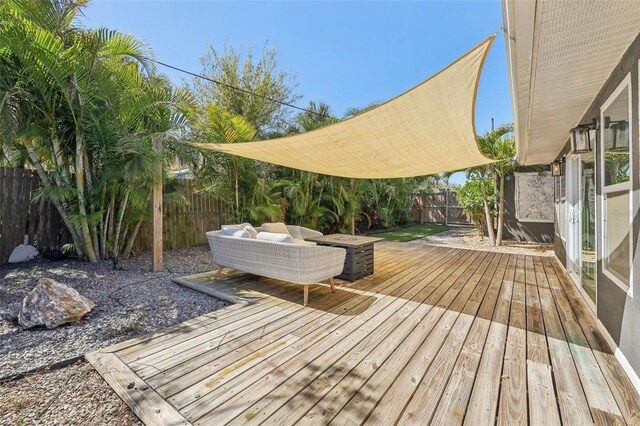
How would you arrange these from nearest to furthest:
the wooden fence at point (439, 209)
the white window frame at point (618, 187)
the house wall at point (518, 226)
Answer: the white window frame at point (618, 187)
the house wall at point (518, 226)
the wooden fence at point (439, 209)

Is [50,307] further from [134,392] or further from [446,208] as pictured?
[446,208]

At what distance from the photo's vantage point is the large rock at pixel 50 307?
2670mm

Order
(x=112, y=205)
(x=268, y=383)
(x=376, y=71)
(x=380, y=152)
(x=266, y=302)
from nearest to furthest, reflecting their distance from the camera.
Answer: (x=268, y=383), (x=266, y=302), (x=380, y=152), (x=112, y=205), (x=376, y=71)

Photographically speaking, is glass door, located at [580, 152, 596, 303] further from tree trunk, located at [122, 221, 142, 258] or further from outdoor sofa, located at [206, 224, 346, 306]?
tree trunk, located at [122, 221, 142, 258]

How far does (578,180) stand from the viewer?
4.25m

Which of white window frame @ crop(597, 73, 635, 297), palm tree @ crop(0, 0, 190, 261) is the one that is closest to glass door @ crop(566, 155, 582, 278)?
white window frame @ crop(597, 73, 635, 297)

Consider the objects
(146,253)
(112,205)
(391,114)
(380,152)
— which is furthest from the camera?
(146,253)

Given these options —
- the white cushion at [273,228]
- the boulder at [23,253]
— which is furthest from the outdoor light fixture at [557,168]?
the boulder at [23,253]

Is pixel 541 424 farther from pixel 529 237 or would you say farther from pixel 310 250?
pixel 529 237

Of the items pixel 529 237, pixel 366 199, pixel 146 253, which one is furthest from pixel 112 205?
pixel 529 237

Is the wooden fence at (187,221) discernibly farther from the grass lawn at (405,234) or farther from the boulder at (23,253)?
the grass lawn at (405,234)

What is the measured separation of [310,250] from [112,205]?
12.3 feet

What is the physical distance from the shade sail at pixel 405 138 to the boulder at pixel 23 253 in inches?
135

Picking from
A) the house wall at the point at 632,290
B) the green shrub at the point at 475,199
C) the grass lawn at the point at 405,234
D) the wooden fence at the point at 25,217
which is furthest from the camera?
the grass lawn at the point at 405,234
